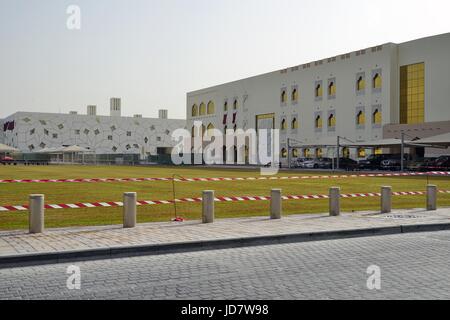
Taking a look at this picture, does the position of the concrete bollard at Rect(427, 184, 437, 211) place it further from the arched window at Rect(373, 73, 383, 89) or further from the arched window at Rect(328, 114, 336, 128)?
the arched window at Rect(328, 114, 336, 128)

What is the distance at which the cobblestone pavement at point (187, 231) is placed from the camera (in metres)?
8.84

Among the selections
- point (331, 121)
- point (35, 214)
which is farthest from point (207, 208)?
point (331, 121)

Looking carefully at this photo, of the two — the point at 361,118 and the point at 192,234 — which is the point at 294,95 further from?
the point at 192,234

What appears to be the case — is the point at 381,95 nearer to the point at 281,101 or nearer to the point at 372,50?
the point at 372,50

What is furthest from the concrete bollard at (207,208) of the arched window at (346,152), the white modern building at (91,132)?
the white modern building at (91,132)

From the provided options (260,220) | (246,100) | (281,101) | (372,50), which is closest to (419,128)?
(372,50)

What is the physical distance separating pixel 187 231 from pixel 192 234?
1.40ft

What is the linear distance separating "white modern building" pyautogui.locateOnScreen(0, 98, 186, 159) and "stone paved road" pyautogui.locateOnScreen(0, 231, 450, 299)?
10331 cm

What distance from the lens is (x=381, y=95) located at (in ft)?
179

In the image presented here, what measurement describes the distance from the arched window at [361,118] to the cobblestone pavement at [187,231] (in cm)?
4471

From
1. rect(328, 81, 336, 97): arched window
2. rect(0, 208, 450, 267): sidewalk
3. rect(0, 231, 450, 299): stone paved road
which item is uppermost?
rect(328, 81, 336, 97): arched window

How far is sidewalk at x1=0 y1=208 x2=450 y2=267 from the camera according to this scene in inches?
330

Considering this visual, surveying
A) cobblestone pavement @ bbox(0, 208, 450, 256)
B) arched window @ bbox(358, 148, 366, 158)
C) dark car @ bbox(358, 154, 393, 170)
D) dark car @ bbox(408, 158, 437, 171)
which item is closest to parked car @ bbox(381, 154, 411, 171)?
dark car @ bbox(358, 154, 393, 170)

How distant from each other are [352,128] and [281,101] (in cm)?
1465
